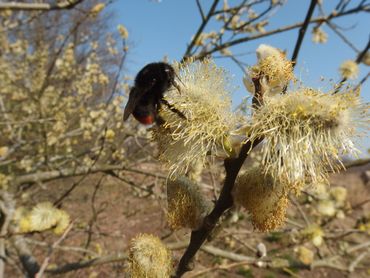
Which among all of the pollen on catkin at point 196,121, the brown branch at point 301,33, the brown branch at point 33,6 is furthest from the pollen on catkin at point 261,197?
the brown branch at point 33,6

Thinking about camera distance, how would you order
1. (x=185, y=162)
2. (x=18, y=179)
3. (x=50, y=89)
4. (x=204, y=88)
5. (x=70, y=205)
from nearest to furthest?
(x=185, y=162), (x=204, y=88), (x=18, y=179), (x=50, y=89), (x=70, y=205)

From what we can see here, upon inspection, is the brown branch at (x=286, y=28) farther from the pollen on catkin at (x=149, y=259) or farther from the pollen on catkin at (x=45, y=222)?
the pollen on catkin at (x=149, y=259)

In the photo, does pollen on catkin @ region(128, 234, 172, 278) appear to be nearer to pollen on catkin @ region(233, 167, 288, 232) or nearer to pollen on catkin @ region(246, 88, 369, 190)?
pollen on catkin @ region(233, 167, 288, 232)

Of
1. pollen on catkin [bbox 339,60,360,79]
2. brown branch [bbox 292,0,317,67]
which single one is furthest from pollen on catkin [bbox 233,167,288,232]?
pollen on catkin [bbox 339,60,360,79]

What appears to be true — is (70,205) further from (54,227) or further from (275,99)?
(275,99)

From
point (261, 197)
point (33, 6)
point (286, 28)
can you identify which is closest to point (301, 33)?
point (286, 28)

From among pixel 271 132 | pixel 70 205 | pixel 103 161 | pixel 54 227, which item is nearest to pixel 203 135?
pixel 271 132
